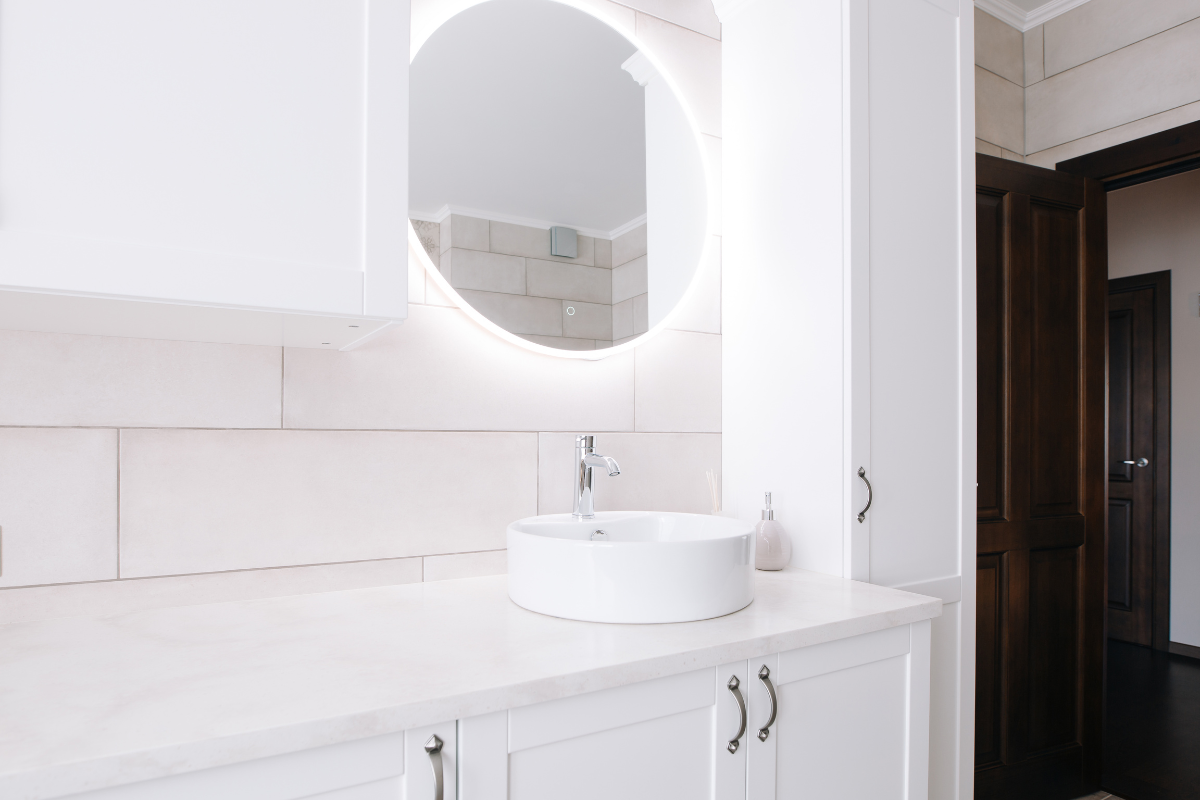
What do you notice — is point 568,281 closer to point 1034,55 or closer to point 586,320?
point 586,320

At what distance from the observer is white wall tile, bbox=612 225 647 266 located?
5.41 ft

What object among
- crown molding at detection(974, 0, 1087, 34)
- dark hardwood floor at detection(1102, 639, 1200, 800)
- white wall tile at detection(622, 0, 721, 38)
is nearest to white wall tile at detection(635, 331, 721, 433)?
white wall tile at detection(622, 0, 721, 38)

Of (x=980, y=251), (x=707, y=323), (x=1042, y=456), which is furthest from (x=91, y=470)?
(x=1042, y=456)

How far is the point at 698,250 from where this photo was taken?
175 cm

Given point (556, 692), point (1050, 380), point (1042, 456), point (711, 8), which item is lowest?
point (556, 692)

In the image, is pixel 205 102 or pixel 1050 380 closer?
pixel 205 102

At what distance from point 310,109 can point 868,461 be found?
3.89ft

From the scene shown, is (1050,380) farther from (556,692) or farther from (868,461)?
(556,692)

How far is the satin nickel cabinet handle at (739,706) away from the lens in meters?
1.02

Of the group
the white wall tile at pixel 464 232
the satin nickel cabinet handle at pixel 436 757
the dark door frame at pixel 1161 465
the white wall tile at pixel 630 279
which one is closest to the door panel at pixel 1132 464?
the dark door frame at pixel 1161 465

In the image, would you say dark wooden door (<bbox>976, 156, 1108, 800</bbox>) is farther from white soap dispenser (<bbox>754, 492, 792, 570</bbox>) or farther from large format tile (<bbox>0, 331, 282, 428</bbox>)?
large format tile (<bbox>0, 331, 282, 428</bbox>)

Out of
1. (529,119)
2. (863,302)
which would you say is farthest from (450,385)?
(863,302)

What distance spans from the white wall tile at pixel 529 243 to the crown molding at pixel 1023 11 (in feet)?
5.87

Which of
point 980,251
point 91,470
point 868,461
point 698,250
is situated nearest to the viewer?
point 91,470
